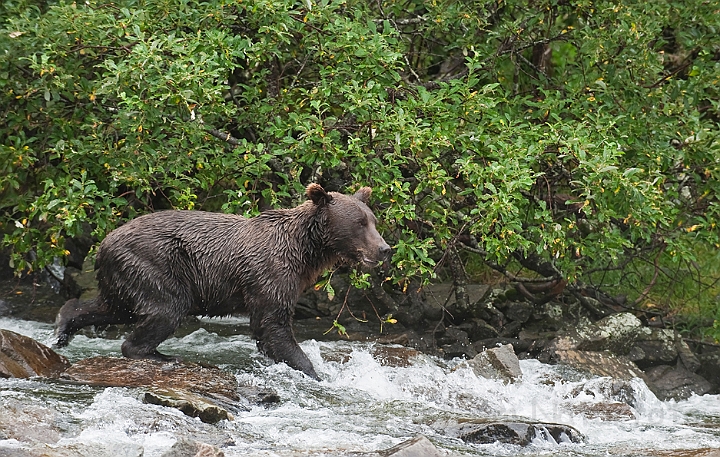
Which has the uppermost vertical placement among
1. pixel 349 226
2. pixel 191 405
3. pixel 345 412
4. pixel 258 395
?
pixel 349 226

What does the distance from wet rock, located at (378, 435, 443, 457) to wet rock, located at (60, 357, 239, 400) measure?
1862 millimetres

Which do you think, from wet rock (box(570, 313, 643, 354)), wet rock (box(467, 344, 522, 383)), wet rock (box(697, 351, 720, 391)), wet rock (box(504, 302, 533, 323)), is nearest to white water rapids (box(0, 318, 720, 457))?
wet rock (box(467, 344, 522, 383))

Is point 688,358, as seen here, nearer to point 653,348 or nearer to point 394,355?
point 653,348

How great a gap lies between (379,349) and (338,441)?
306 cm

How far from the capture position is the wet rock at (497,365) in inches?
352

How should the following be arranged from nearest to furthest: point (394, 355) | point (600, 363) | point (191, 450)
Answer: point (191, 450)
point (394, 355)
point (600, 363)

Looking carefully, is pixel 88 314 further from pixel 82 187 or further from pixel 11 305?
pixel 11 305

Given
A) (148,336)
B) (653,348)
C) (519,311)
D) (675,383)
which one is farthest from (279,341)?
(653,348)

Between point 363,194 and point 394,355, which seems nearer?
point 363,194

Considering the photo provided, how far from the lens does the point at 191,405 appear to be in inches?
273

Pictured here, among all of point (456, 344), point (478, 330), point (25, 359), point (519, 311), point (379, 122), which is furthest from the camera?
point (519, 311)

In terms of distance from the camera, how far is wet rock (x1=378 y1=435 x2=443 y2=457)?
609cm

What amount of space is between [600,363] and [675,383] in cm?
88

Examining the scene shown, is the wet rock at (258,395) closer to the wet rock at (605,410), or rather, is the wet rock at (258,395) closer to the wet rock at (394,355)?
the wet rock at (394,355)
